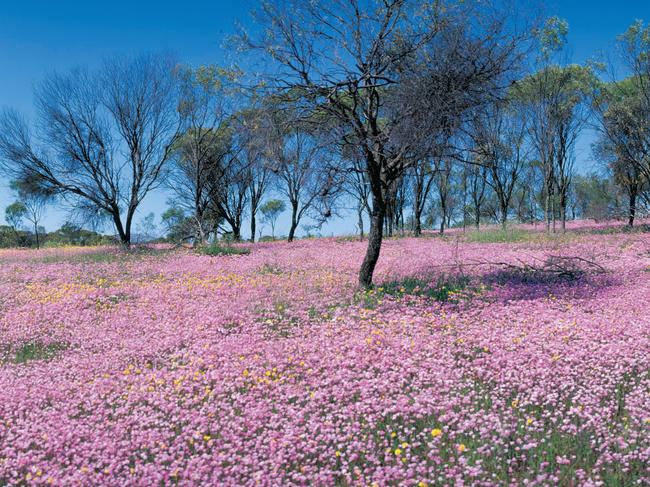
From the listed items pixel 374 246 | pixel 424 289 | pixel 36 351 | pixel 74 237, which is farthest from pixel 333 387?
pixel 74 237

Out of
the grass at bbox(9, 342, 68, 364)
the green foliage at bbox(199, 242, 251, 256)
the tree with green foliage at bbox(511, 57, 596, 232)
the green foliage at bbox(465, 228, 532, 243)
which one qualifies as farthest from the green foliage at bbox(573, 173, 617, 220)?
the grass at bbox(9, 342, 68, 364)

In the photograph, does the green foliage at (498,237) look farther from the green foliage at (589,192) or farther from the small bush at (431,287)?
the green foliage at (589,192)

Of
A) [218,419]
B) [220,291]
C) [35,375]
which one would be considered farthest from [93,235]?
[218,419]

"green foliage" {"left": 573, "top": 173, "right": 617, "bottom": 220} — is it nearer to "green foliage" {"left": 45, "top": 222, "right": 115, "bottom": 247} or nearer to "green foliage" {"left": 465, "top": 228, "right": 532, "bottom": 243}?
"green foliage" {"left": 465, "top": 228, "right": 532, "bottom": 243}

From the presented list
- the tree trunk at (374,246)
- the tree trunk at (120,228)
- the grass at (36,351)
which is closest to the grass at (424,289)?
the tree trunk at (374,246)

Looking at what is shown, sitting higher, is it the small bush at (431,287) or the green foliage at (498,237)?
the green foliage at (498,237)

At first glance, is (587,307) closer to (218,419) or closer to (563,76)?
(218,419)

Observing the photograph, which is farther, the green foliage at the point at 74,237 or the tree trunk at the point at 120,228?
the green foliage at the point at 74,237

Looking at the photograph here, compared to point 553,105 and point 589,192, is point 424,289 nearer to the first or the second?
point 553,105

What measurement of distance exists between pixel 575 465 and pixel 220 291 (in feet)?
31.1

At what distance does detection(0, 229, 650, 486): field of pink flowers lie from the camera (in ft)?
15.1

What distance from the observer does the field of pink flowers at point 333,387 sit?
181 inches

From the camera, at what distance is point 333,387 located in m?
6.04

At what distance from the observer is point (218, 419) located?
559cm
